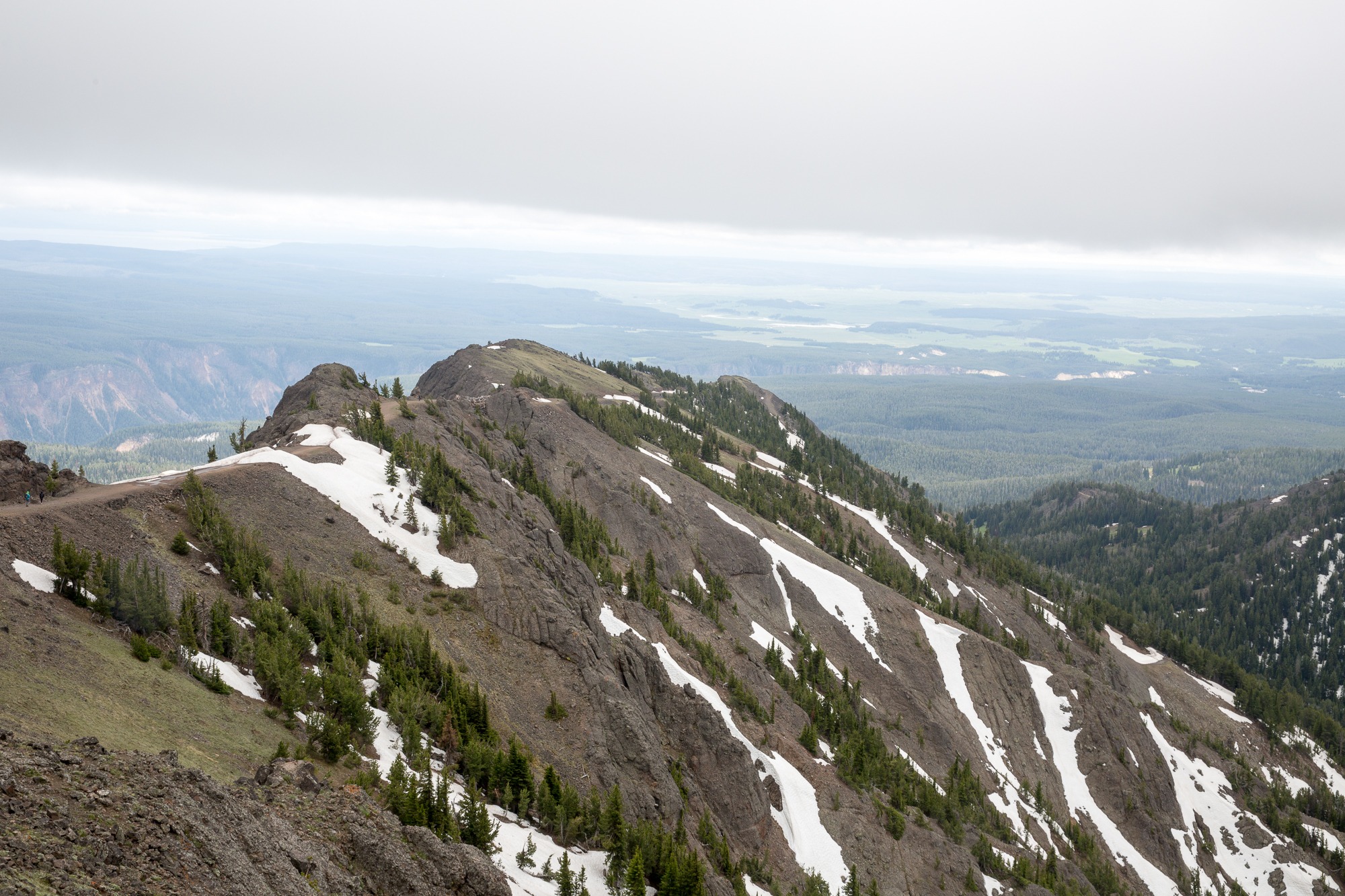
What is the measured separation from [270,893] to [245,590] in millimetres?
18122

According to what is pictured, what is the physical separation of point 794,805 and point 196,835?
1468 inches

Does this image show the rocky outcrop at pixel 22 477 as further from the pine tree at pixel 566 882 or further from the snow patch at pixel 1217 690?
the snow patch at pixel 1217 690

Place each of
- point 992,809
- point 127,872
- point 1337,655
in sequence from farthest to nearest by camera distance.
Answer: point 1337,655
point 992,809
point 127,872

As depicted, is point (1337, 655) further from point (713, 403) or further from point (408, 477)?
point (408, 477)

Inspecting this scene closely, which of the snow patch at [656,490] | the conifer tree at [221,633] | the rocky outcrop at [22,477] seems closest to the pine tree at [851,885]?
the conifer tree at [221,633]

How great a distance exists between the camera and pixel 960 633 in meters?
81.3

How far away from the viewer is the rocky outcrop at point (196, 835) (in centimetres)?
1400

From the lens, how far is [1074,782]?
75.7 meters

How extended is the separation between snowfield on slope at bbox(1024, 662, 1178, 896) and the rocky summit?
0.31 metres

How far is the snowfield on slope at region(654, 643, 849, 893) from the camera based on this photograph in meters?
44.3

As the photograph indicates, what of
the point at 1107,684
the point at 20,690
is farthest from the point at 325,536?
the point at 1107,684

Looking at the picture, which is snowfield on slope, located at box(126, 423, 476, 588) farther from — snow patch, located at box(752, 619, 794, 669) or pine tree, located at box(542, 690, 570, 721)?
snow patch, located at box(752, 619, 794, 669)

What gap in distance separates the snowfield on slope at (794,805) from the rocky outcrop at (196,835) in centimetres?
2688

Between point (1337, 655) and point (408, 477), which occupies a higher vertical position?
point (408, 477)
